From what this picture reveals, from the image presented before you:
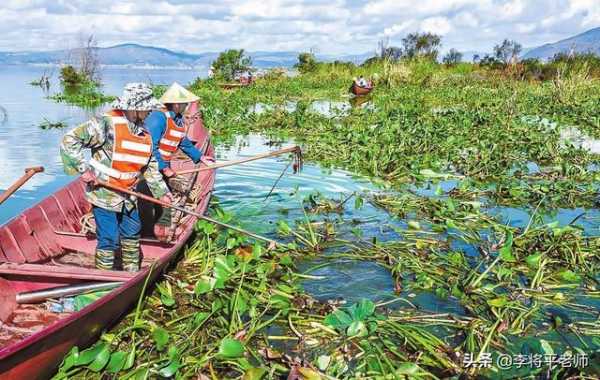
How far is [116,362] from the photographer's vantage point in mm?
3502

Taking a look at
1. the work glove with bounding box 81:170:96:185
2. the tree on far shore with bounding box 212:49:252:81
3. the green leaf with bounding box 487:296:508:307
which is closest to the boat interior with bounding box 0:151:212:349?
the work glove with bounding box 81:170:96:185

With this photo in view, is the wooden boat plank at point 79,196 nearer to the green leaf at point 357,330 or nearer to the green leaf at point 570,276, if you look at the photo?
the green leaf at point 357,330

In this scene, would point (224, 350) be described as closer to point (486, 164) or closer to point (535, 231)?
point (535, 231)

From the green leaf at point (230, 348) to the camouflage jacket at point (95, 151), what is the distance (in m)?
1.82

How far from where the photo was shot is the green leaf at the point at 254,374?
3396 millimetres

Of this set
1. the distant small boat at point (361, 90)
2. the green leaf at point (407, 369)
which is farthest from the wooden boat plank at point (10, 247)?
the distant small boat at point (361, 90)

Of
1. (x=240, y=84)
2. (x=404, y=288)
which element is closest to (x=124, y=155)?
(x=404, y=288)

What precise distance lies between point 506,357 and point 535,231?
8.47 ft

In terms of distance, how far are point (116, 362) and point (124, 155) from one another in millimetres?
1827

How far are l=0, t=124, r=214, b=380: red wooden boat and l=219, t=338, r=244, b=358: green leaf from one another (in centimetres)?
91

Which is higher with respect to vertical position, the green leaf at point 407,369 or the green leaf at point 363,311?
the green leaf at point 363,311

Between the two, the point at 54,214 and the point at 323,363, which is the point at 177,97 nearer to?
the point at 54,214

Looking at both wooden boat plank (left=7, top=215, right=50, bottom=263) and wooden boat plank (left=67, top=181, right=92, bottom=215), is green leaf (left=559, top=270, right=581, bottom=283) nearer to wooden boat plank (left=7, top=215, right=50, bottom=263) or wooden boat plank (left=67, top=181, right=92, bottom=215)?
wooden boat plank (left=7, top=215, right=50, bottom=263)

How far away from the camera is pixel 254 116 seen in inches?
661
